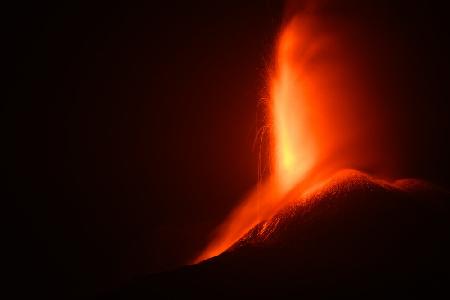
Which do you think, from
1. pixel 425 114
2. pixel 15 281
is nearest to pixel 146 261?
pixel 15 281

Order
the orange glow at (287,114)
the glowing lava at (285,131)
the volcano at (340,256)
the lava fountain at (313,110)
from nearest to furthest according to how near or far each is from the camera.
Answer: the volcano at (340,256) < the lava fountain at (313,110) < the glowing lava at (285,131) < the orange glow at (287,114)

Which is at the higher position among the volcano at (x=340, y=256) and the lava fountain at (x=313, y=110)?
the lava fountain at (x=313, y=110)

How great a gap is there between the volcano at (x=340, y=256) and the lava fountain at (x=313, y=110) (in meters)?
6.35

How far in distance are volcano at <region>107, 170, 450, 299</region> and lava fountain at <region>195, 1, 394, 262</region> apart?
250 inches

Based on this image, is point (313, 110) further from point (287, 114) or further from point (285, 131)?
point (285, 131)

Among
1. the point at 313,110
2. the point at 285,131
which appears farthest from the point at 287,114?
the point at 313,110

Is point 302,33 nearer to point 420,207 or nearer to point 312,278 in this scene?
point 420,207

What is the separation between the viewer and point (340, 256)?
478 inches

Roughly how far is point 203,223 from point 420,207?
1882cm

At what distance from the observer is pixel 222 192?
4256cm

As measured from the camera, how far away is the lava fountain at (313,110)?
21.9m

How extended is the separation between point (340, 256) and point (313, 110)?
13.6 metres

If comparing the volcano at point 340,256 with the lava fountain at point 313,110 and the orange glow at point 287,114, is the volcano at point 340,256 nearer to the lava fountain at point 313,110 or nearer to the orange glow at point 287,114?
the lava fountain at point 313,110

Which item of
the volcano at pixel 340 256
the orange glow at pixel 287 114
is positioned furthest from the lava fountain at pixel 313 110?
the volcano at pixel 340 256
